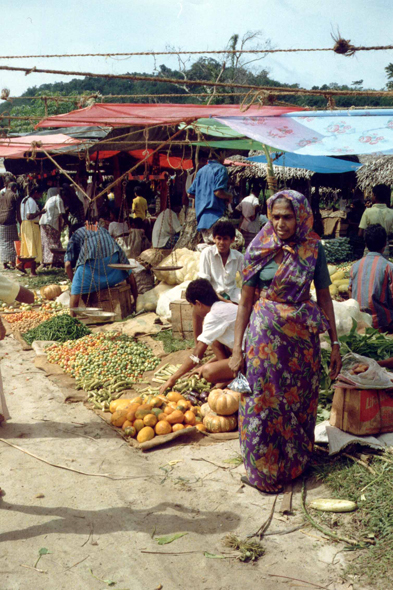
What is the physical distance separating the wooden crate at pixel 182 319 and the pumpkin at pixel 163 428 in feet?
6.91

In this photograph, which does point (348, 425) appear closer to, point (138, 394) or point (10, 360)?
point (138, 394)

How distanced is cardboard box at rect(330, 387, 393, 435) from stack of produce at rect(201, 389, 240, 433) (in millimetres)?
984

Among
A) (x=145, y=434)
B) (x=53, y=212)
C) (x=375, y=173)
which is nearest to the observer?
(x=145, y=434)

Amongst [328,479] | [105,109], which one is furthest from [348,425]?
[105,109]

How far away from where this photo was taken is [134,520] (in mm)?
3029

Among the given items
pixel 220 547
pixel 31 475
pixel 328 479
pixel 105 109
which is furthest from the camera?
pixel 105 109

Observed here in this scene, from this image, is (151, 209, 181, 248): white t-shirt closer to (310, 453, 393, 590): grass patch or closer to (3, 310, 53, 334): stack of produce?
(3, 310, 53, 334): stack of produce

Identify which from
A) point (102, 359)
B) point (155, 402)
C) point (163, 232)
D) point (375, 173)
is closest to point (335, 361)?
point (155, 402)

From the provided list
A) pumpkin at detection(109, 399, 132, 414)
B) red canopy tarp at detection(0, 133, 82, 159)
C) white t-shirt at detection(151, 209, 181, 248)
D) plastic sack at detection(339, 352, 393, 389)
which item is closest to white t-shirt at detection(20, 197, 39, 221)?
red canopy tarp at detection(0, 133, 82, 159)

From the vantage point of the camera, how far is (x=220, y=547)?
277 cm

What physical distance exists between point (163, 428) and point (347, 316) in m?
2.31

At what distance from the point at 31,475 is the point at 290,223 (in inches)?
91.8

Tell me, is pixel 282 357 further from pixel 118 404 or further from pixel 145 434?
pixel 118 404

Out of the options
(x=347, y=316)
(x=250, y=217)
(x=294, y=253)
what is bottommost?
(x=347, y=316)
